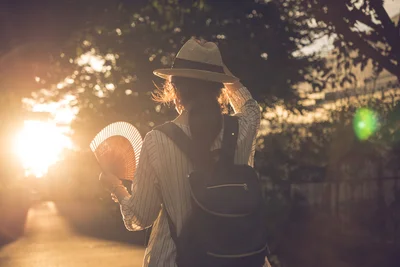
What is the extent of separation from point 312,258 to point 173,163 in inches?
295

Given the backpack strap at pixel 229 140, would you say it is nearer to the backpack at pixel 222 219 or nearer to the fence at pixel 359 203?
the backpack at pixel 222 219

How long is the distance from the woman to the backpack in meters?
0.05

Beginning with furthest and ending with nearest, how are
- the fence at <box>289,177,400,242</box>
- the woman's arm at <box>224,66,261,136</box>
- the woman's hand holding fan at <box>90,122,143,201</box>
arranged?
the fence at <box>289,177,400,242</box> < the woman's arm at <box>224,66,261,136</box> < the woman's hand holding fan at <box>90,122,143,201</box>

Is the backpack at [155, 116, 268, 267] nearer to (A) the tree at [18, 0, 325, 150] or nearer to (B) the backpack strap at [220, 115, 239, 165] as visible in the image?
(B) the backpack strap at [220, 115, 239, 165]

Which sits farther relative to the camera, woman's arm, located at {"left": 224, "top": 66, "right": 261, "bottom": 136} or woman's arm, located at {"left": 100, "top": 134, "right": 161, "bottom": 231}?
woman's arm, located at {"left": 224, "top": 66, "right": 261, "bottom": 136}

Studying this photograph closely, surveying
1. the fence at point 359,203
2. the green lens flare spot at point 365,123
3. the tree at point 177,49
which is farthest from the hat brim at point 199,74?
the tree at point 177,49

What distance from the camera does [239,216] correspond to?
7.93ft

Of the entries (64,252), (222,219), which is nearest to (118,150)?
(222,219)

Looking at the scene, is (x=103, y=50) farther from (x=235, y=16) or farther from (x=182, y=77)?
(x=182, y=77)

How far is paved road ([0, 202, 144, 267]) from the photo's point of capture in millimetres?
10641

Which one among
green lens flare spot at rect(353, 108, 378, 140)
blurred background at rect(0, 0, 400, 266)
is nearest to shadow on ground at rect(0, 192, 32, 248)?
blurred background at rect(0, 0, 400, 266)

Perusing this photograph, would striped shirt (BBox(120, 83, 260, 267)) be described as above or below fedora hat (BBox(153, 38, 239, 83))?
below

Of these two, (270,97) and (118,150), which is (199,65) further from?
(270,97)

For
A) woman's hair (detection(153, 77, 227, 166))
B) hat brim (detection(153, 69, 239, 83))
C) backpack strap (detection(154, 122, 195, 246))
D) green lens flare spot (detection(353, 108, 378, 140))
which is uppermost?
green lens flare spot (detection(353, 108, 378, 140))
